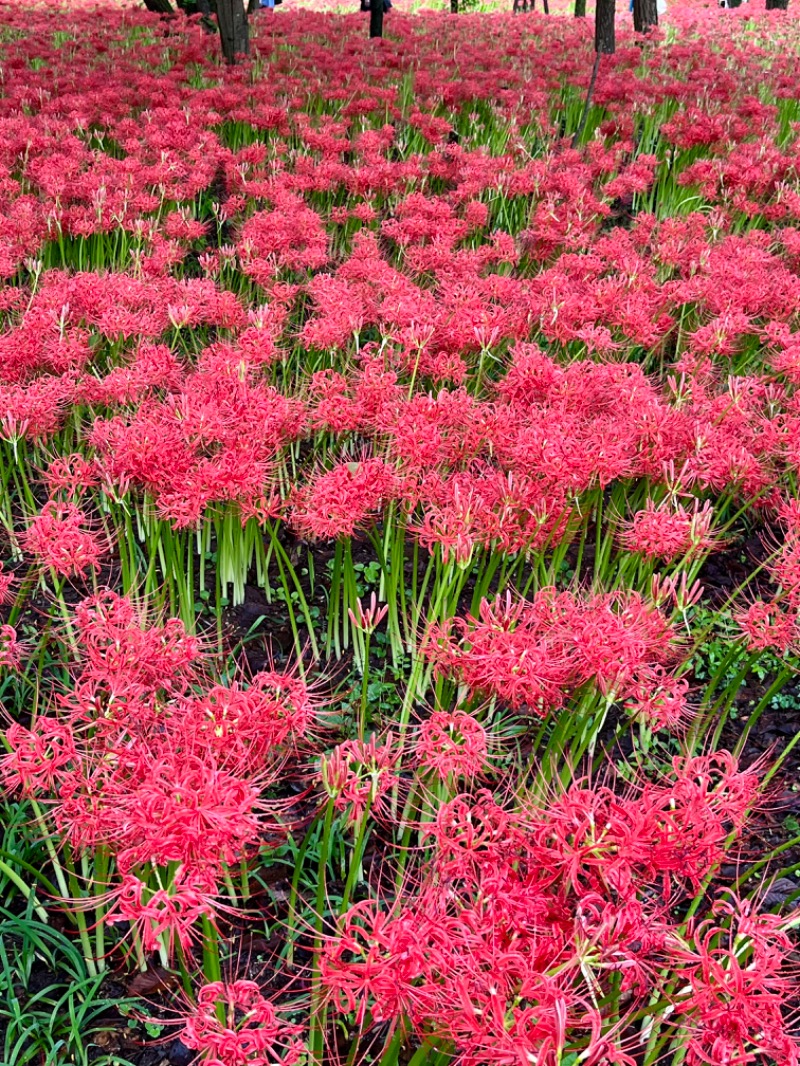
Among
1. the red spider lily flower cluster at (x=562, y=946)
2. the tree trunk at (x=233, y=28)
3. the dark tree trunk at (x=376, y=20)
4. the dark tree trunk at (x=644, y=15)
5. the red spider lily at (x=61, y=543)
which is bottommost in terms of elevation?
the red spider lily flower cluster at (x=562, y=946)

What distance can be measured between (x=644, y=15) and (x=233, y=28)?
11.2 m

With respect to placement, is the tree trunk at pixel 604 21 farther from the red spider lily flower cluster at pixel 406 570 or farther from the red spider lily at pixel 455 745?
the red spider lily at pixel 455 745

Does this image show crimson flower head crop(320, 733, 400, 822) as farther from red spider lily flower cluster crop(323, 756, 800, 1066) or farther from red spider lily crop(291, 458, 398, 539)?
red spider lily crop(291, 458, 398, 539)

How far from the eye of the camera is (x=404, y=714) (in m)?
2.65

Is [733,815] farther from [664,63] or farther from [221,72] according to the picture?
[664,63]

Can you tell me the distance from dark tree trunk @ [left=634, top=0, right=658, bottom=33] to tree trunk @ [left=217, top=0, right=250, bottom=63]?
10.5m

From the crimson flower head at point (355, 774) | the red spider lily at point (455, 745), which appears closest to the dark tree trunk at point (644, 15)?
the red spider lily at point (455, 745)

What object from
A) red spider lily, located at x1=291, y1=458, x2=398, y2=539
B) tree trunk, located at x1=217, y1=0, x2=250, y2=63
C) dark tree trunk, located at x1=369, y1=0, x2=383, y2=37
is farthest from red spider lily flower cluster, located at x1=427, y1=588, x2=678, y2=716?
dark tree trunk, located at x1=369, y1=0, x2=383, y2=37

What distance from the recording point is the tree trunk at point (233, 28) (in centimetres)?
1149

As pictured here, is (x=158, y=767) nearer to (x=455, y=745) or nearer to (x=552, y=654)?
(x=455, y=745)

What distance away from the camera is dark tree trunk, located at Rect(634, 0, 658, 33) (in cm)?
1864

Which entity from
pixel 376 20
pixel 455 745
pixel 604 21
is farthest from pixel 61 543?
pixel 376 20

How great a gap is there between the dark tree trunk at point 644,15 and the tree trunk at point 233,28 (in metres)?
10.5

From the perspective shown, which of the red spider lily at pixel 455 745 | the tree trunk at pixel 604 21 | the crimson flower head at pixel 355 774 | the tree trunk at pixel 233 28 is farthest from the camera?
the tree trunk at pixel 604 21
